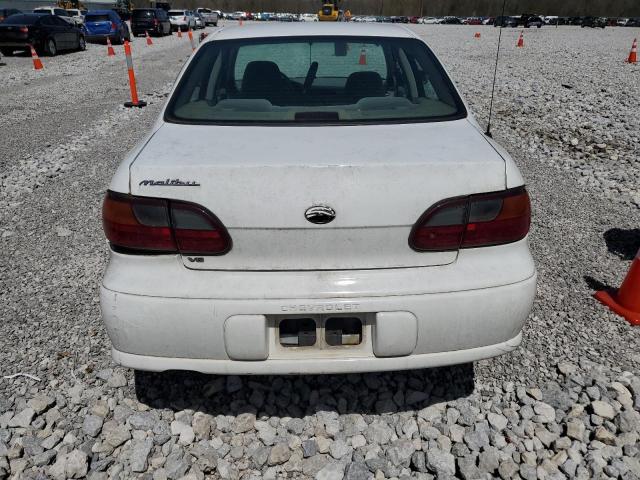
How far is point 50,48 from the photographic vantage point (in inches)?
729

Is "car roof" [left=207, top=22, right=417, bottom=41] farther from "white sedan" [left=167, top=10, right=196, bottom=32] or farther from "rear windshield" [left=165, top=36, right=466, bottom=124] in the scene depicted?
"white sedan" [left=167, top=10, right=196, bottom=32]

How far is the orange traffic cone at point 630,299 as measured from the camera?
308 centimetres

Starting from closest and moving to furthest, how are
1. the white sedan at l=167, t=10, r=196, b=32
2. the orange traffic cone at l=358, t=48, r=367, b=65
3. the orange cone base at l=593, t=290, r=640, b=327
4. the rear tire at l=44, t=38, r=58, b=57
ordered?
the orange cone base at l=593, t=290, r=640, b=327, the orange traffic cone at l=358, t=48, r=367, b=65, the rear tire at l=44, t=38, r=58, b=57, the white sedan at l=167, t=10, r=196, b=32

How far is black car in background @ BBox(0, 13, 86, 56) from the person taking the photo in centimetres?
A: 1748

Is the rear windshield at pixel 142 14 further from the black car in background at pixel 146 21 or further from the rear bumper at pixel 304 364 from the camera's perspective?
the rear bumper at pixel 304 364

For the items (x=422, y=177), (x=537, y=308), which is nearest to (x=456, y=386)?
(x=537, y=308)

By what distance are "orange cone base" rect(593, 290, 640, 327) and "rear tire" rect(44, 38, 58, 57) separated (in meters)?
20.4

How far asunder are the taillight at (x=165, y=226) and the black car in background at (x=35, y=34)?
19484 millimetres

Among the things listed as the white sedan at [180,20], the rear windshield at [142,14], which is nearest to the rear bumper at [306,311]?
the rear windshield at [142,14]

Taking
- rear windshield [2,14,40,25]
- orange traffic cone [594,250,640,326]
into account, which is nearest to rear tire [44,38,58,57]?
rear windshield [2,14,40,25]

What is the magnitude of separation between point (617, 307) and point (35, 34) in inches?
800

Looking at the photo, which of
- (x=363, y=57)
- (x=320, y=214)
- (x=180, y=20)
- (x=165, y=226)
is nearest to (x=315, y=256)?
(x=320, y=214)

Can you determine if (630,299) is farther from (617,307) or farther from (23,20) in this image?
(23,20)

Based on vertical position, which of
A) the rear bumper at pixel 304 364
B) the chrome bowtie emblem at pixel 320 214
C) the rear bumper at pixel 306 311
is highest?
the chrome bowtie emblem at pixel 320 214
